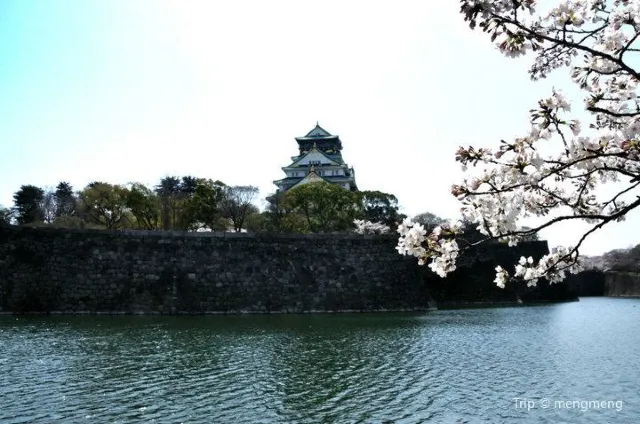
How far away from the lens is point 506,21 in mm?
3516

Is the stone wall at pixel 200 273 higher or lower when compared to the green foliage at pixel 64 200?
lower

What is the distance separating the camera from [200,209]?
36.8 meters

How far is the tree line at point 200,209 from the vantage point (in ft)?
125

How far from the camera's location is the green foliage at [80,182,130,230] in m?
38.7

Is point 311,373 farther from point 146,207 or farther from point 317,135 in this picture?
point 317,135

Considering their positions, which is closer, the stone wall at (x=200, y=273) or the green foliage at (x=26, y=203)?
the stone wall at (x=200, y=273)

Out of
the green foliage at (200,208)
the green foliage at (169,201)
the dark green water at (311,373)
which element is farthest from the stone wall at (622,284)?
the green foliage at (169,201)

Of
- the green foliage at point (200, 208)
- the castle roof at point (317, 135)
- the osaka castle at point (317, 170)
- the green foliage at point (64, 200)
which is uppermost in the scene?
the castle roof at point (317, 135)

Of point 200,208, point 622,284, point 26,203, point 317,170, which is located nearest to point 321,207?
point 200,208

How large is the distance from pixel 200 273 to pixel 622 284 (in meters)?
43.8

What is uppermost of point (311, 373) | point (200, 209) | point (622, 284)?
point (200, 209)

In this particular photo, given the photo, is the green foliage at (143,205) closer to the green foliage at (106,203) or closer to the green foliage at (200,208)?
the green foliage at (106,203)

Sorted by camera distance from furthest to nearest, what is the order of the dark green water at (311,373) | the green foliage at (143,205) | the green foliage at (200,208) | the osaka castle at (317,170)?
the osaka castle at (317,170), the green foliage at (143,205), the green foliage at (200,208), the dark green water at (311,373)

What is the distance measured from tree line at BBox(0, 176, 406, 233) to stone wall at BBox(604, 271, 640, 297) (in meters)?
24.1
